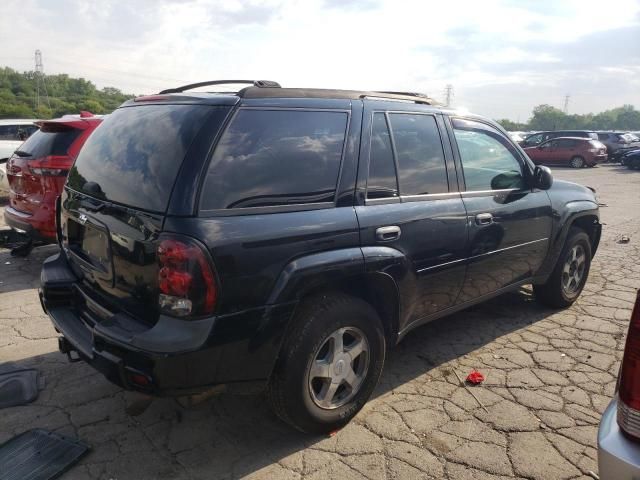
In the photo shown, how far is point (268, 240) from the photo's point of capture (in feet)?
8.14

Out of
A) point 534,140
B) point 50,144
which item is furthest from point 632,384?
point 534,140

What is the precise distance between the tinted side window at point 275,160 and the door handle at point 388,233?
36 centimetres

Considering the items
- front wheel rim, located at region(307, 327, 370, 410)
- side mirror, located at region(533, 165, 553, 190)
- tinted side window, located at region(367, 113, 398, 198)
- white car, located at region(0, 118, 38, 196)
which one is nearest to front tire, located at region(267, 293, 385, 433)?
front wheel rim, located at region(307, 327, 370, 410)

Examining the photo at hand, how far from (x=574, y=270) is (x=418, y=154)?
8.39 feet

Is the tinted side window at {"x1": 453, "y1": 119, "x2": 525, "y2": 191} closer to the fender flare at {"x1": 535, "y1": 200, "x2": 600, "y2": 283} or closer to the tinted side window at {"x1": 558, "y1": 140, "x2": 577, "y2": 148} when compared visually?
the fender flare at {"x1": 535, "y1": 200, "x2": 600, "y2": 283}

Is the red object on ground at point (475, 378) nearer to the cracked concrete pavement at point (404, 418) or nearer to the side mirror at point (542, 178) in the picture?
the cracked concrete pavement at point (404, 418)

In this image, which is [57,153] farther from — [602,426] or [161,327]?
[602,426]

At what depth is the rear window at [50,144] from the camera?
5.57 meters

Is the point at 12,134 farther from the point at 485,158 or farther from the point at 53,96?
the point at 53,96

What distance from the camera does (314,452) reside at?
282 cm

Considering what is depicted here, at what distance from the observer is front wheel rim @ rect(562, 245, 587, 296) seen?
191 inches

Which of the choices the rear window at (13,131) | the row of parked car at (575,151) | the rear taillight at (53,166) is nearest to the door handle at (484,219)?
the rear taillight at (53,166)

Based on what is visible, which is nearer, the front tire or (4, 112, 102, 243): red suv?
the front tire

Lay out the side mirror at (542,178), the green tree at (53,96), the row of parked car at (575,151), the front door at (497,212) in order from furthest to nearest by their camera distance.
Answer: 1. the green tree at (53,96)
2. the row of parked car at (575,151)
3. the side mirror at (542,178)
4. the front door at (497,212)
